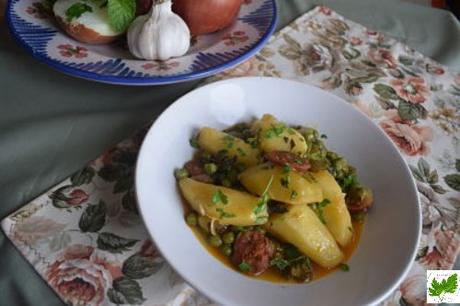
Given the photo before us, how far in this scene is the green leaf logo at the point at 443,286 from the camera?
718 mm

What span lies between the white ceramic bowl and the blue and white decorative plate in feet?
0.36

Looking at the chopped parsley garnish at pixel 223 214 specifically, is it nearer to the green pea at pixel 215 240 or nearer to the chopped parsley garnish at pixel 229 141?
the green pea at pixel 215 240

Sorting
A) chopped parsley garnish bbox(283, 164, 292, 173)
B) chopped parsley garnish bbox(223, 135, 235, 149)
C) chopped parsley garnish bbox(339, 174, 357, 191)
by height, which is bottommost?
chopped parsley garnish bbox(339, 174, 357, 191)

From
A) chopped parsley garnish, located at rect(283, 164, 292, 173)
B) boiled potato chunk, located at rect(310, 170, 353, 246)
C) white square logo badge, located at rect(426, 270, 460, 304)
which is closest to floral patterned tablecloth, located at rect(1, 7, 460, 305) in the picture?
white square logo badge, located at rect(426, 270, 460, 304)

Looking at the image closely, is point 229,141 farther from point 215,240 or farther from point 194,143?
point 215,240

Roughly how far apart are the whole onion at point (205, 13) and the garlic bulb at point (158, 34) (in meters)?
0.07

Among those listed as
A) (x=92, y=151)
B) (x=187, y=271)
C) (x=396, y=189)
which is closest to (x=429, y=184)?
(x=396, y=189)

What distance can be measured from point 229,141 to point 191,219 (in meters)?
0.16

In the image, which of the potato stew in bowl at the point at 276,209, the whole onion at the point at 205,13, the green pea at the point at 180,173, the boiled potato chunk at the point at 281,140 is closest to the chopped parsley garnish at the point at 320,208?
the potato stew in bowl at the point at 276,209

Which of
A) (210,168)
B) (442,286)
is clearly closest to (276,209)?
(210,168)

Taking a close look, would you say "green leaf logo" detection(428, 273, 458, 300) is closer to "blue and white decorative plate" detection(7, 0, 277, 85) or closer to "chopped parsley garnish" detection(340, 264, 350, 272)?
"chopped parsley garnish" detection(340, 264, 350, 272)

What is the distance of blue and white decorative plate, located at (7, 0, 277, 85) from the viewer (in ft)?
2.97

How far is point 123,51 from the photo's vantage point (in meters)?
1.00

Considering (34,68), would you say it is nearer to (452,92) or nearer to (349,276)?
(349,276)
